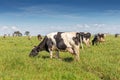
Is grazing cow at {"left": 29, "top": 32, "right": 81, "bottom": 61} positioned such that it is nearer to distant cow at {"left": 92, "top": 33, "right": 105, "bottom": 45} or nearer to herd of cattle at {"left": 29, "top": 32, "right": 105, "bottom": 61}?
herd of cattle at {"left": 29, "top": 32, "right": 105, "bottom": 61}

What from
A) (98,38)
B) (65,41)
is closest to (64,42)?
(65,41)

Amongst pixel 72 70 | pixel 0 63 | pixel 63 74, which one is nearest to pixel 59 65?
pixel 72 70

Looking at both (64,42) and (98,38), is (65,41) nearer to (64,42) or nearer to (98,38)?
(64,42)

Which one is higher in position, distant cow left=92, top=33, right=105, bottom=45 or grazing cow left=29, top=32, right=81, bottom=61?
grazing cow left=29, top=32, right=81, bottom=61

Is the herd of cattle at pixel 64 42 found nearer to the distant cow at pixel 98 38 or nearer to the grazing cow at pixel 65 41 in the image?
the grazing cow at pixel 65 41

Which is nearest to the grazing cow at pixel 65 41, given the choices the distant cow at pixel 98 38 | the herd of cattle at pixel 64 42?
the herd of cattle at pixel 64 42

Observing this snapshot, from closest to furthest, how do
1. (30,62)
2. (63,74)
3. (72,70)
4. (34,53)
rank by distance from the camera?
(63,74), (72,70), (30,62), (34,53)

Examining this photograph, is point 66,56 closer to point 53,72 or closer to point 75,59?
point 75,59

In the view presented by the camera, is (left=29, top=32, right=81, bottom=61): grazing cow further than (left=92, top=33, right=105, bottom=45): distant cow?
No

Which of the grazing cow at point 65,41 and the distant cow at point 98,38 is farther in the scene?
the distant cow at point 98,38

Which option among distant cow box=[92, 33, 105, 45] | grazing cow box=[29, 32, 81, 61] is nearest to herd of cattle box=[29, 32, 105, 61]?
grazing cow box=[29, 32, 81, 61]

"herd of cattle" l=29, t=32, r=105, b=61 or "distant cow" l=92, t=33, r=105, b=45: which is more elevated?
"herd of cattle" l=29, t=32, r=105, b=61

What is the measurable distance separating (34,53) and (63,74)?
6.65 m

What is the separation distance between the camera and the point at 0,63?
1656 cm
